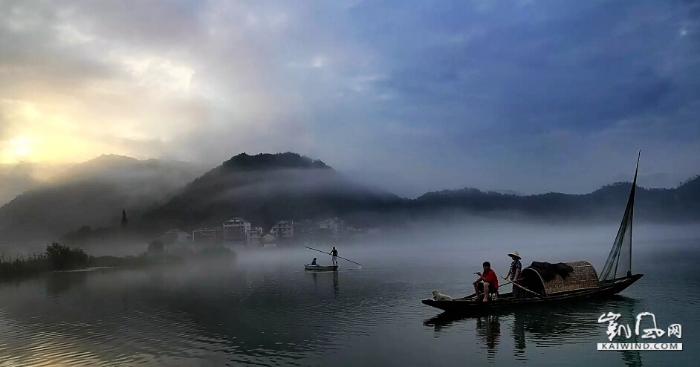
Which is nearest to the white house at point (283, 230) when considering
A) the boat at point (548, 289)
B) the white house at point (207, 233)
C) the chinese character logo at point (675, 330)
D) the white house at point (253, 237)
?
the white house at point (253, 237)

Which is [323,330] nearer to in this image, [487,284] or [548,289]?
[487,284]

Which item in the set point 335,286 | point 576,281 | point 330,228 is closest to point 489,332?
point 576,281

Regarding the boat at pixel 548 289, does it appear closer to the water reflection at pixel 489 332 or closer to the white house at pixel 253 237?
the water reflection at pixel 489 332

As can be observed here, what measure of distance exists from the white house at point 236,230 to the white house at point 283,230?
1293cm

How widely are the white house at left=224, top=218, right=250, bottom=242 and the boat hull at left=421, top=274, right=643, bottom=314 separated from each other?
148255 mm

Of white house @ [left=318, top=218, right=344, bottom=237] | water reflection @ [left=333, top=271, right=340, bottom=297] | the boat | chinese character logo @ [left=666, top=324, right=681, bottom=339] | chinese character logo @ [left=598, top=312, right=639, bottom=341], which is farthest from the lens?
white house @ [left=318, top=218, right=344, bottom=237]

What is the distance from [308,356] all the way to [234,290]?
21.3 m

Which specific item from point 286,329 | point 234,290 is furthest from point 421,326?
point 234,290

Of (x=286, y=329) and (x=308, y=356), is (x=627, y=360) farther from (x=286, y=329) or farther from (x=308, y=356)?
(x=286, y=329)

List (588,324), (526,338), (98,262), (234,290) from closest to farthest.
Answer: (526,338), (588,324), (234,290), (98,262)

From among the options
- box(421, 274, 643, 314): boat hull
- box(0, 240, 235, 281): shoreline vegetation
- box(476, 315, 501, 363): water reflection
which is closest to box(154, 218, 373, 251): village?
box(0, 240, 235, 281): shoreline vegetation

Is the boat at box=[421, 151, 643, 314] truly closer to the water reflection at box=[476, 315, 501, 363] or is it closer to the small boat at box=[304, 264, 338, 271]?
the water reflection at box=[476, 315, 501, 363]

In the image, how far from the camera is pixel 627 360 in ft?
46.3

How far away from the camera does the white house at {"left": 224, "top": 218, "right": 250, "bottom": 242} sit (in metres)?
168
